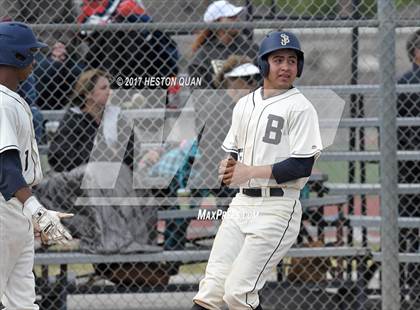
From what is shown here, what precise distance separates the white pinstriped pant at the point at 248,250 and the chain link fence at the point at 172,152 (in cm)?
110

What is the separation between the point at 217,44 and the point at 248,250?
6.73ft

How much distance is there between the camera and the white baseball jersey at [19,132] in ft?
15.4

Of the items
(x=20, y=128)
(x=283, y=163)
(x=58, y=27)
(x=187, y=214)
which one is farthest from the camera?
(x=187, y=214)

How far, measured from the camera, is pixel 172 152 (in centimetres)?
671

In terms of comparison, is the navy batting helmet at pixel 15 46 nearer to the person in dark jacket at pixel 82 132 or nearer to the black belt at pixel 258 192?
the black belt at pixel 258 192

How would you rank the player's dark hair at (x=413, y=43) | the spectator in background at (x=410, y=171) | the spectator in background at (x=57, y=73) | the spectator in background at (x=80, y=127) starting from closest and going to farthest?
the spectator in background at (x=80, y=127) → the spectator in background at (x=57, y=73) → the spectator in background at (x=410, y=171) → the player's dark hair at (x=413, y=43)

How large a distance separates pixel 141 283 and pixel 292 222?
5.75 ft

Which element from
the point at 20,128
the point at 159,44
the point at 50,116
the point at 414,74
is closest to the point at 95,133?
the point at 50,116

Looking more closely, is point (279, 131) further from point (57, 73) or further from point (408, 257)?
point (57, 73)

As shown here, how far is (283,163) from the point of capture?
5.21m

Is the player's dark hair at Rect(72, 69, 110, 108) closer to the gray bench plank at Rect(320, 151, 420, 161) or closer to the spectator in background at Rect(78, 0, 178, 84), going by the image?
the spectator in background at Rect(78, 0, 178, 84)

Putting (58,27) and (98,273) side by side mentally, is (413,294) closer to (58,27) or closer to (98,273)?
(98,273)

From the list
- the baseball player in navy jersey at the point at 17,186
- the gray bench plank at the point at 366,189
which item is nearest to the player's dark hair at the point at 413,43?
the gray bench plank at the point at 366,189

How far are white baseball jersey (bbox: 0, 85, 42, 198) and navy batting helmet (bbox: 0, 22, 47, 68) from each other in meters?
0.14
